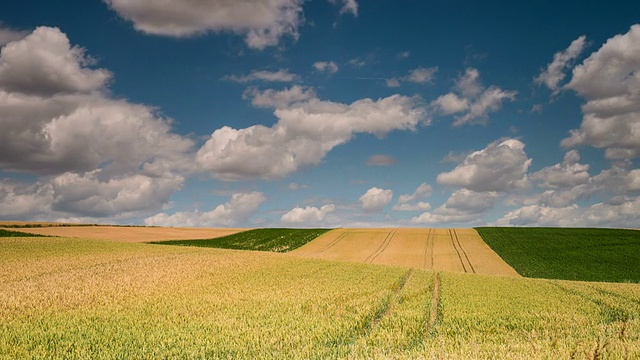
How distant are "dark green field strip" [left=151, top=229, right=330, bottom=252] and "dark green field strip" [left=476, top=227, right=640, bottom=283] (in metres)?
25.6

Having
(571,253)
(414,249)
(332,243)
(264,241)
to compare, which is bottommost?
(571,253)

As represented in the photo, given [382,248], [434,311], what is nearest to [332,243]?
[382,248]

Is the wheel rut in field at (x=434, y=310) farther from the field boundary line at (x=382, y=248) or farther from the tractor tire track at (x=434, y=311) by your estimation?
the field boundary line at (x=382, y=248)

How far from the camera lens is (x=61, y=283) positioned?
57.0 feet

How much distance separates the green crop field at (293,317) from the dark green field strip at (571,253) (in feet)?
66.5

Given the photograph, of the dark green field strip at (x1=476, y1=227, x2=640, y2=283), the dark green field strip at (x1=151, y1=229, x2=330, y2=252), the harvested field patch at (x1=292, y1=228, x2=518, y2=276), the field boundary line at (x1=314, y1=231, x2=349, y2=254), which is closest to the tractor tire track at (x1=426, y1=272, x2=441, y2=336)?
the harvested field patch at (x1=292, y1=228, x2=518, y2=276)

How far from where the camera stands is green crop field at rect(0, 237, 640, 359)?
8641mm

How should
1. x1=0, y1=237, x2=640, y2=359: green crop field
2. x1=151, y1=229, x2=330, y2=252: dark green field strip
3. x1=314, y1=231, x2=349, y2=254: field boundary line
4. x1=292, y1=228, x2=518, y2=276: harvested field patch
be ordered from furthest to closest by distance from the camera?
x1=151, y1=229, x2=330, y2=252: dark green field strip, x1=314, y1=231, x2=349, y2=254: field boundary line, x1=292, y1=228, x2=518, y2=276: harvested field patch, x1=0, y1=237, x2=640, y2=359: green crop field

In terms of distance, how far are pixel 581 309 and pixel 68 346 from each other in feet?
50.6

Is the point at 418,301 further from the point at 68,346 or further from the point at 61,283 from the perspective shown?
the point at 61,283

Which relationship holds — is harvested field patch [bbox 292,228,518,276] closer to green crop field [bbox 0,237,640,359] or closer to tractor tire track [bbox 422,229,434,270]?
tractor tire track [bbox 422,229,434,270]

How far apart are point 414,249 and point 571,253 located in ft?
55.9

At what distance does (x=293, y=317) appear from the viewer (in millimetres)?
11578

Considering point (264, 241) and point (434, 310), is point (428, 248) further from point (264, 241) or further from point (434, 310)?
point (434, 310)
